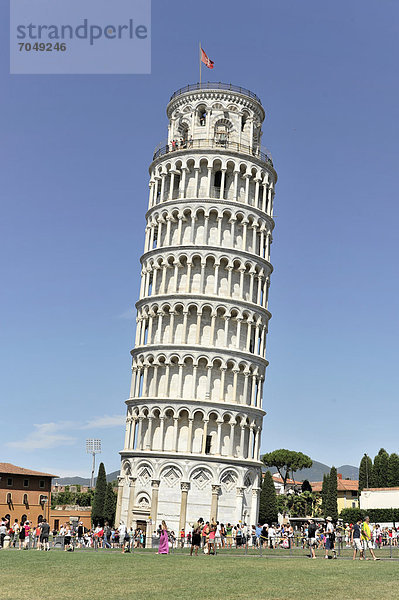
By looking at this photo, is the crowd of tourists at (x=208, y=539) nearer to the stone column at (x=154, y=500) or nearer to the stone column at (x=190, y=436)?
the stone column at (x=154, y=500)

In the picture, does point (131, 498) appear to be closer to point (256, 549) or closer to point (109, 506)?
point (256, 549)

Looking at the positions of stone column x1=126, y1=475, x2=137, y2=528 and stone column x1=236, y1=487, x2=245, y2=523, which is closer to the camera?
stone column x1=236, y1=487, x2=245, y2=523

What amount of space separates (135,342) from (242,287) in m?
11.7

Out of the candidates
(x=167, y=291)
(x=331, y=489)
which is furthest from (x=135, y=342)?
(x=331, y=489)

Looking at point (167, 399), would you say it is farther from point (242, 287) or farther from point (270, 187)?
point (270, 187)

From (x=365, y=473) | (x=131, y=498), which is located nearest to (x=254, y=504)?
(x=131, y=498)

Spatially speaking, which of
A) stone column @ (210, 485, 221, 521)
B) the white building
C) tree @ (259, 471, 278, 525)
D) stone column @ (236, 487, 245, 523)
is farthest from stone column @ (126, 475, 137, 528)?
the white building

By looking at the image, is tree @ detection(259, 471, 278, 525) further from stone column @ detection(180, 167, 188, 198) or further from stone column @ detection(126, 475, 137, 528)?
stone column @ detection(180, 167, 188, 198)

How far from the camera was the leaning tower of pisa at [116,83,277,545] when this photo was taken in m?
59.7

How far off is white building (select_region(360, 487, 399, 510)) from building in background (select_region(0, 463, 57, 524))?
43.0 metres

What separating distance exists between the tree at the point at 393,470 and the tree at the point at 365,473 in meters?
3.17

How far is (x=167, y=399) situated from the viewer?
199 feet

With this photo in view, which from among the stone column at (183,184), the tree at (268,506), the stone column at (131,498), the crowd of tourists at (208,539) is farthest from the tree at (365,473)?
the stone column at (183,184)

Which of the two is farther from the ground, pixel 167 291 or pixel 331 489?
pixel 167 291
